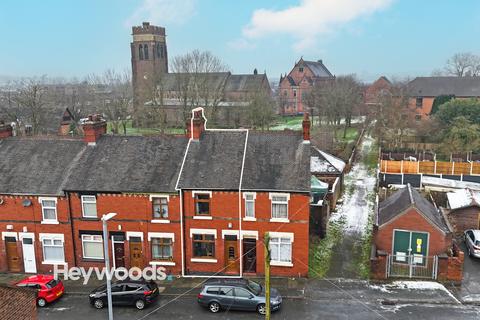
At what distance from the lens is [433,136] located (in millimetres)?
61812

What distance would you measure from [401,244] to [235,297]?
A: 10850mm

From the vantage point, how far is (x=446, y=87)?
81438mm

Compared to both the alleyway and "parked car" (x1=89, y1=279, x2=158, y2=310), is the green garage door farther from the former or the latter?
"parked car" (x1=89, y1=279, x2=158, y2=310)

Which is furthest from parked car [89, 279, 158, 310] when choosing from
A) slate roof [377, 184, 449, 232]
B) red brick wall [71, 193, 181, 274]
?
slate roof [377, 184, 449, 232]

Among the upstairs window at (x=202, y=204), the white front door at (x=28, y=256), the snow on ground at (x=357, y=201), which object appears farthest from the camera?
the snow on ground at (x=357, y=201)

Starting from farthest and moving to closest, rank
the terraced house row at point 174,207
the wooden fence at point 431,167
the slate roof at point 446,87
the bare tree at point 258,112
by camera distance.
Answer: the slate roof at point 446,87, the bare tree at point 258,112, the wooden fence at point 431,167, the terraced house row at point 174,207

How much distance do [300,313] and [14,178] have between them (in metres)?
18.4

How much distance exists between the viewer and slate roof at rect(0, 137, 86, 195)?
25.9m

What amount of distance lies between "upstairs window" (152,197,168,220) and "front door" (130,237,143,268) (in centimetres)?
180

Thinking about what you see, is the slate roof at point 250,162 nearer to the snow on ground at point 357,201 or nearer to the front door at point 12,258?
the snow on ground at point 357,201

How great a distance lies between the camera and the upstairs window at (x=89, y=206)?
25.4 m

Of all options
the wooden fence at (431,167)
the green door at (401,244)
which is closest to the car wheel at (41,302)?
the green door at (401,244)

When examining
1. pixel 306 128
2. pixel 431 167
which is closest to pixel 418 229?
pixel 306 128

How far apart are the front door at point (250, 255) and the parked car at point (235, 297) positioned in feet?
11.6
